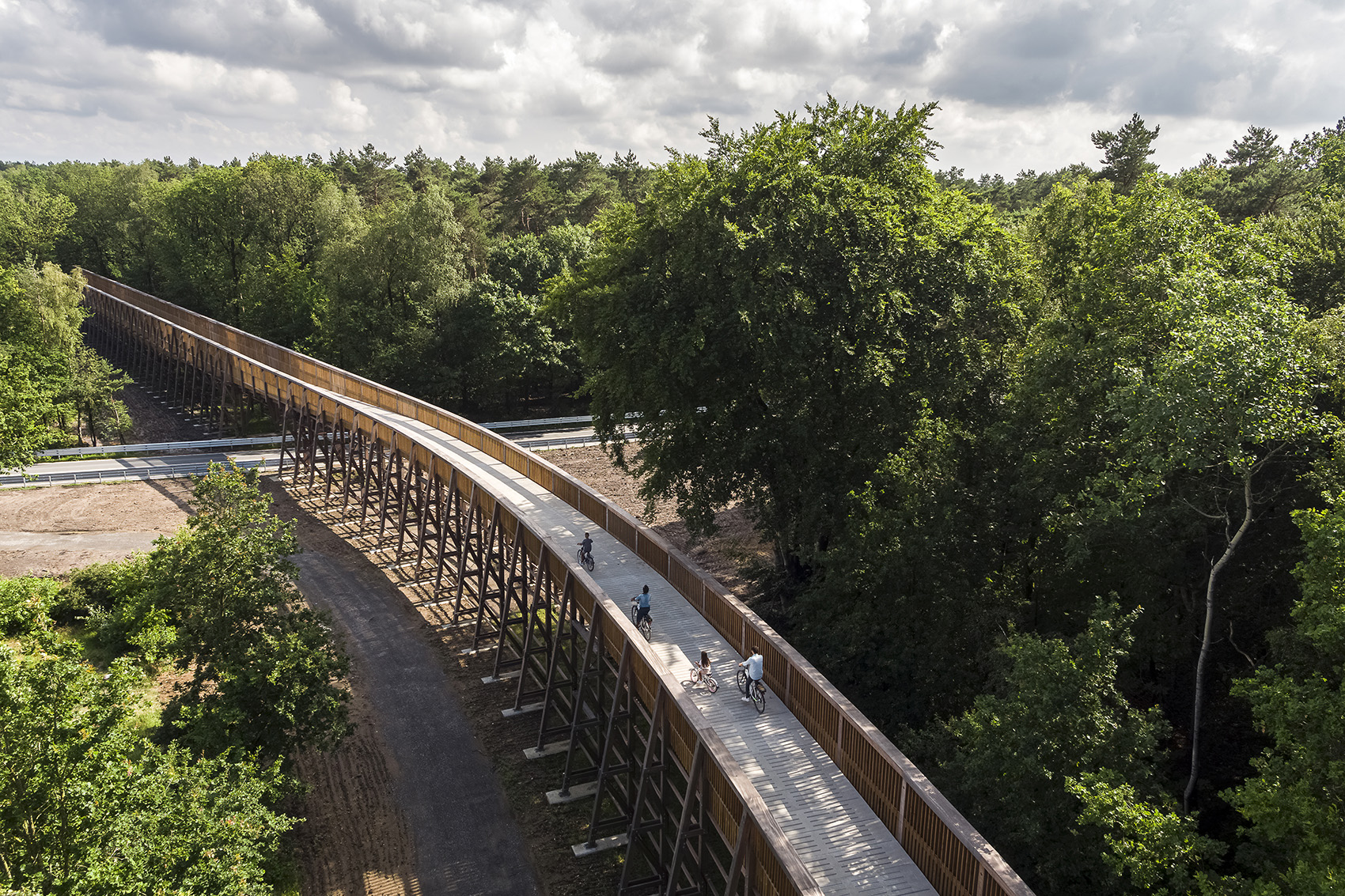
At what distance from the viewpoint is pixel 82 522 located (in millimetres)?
33875

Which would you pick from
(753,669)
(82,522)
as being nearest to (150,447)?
(82,522)

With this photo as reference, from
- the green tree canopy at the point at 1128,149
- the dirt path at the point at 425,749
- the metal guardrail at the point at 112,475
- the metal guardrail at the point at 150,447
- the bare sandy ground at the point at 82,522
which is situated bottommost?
the dirt path at the point at 425,749

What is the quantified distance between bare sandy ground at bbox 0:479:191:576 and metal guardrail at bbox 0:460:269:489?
23.3 inches

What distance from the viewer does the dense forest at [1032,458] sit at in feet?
40.0

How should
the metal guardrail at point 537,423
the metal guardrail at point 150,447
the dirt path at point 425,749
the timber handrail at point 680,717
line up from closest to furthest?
the timber handrail at point 680,717 → the dirt path at point 425,749 → the metal guardrail at point 150,447 → the metal guardrail at point 537,423

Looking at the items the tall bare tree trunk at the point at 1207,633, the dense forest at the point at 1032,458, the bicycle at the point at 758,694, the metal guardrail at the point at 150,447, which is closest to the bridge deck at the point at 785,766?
the bicycle at the point at 758,694

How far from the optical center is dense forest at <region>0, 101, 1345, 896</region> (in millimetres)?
12180

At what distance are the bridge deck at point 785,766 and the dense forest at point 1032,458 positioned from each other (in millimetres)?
2079

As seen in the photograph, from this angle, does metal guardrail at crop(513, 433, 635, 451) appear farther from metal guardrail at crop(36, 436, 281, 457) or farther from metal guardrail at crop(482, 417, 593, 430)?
metal guardrail at crop(36, 436, 281, 457)

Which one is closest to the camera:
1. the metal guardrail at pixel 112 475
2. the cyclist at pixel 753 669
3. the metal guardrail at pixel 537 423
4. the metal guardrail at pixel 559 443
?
the cyclist at pixel 753 669

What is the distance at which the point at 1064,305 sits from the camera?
2084 centimetres

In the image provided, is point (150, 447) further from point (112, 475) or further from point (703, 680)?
point (703, 680)

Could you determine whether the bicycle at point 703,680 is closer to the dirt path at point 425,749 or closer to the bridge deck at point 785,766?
the bridge deck at point 785,766

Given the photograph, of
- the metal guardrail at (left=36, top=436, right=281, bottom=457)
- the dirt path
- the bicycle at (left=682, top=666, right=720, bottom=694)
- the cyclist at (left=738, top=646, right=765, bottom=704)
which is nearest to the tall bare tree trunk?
the cyclist at (left=738, top=646, right=765, bottom=704)
